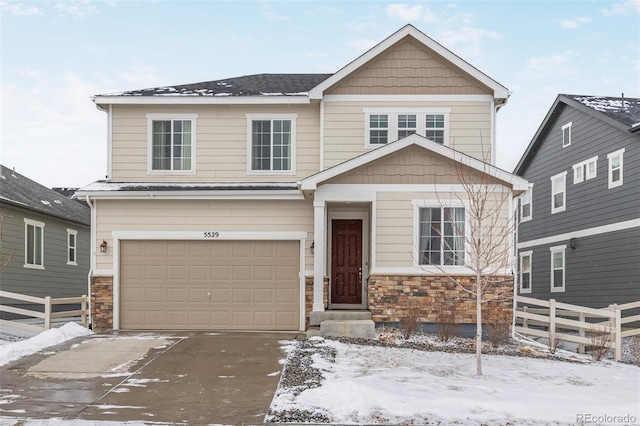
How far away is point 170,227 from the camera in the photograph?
15281mm

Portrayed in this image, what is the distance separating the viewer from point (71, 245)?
2355cm

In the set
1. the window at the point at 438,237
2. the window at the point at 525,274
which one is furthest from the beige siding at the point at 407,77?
the window at the point at 525,274

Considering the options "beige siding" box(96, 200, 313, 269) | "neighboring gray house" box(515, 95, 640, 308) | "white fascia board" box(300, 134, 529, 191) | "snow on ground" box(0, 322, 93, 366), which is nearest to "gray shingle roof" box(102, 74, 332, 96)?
"beige siding" box(96, 200, 313, 269)

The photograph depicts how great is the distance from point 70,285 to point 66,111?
687 centimetres

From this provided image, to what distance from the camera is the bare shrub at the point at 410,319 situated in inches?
509

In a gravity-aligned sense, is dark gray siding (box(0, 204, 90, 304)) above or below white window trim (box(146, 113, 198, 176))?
below

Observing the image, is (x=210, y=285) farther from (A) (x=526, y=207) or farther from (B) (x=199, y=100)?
(A) (x=526, y=207)

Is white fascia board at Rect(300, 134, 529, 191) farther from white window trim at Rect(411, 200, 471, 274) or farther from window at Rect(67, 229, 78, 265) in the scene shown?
window at Rect(67, 229, 78, 265)

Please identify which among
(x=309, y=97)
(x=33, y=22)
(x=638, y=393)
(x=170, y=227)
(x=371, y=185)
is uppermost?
(x=33, y=22)

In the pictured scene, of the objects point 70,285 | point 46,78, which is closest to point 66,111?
point 46,78

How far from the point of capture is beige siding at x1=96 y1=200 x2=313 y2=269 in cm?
1522

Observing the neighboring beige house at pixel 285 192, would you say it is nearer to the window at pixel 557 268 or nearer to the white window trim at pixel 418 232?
the white window trim at pixel 418 232

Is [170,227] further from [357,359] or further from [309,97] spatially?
[357,359]

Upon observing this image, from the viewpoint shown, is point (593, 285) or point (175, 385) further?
point (593, 285)
